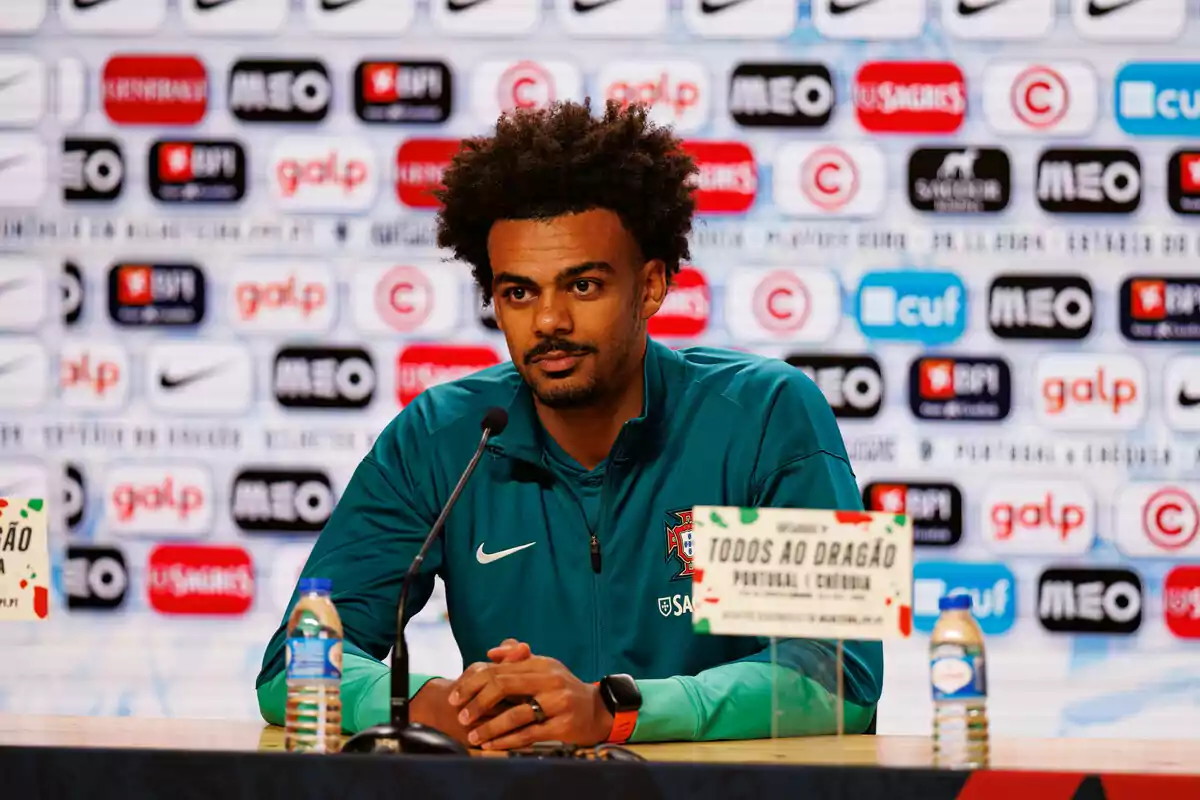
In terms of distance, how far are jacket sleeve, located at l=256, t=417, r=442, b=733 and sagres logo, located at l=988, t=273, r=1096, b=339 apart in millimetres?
1633

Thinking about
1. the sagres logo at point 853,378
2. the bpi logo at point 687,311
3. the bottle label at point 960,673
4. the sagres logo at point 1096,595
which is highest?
the bpi logo at point 687,311

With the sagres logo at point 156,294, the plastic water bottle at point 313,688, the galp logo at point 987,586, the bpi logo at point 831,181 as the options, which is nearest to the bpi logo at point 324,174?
the sagres logo at point 156,294

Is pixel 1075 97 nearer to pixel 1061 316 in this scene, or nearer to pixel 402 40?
pixel 1061 316

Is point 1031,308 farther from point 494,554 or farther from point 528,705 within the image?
point 528,705

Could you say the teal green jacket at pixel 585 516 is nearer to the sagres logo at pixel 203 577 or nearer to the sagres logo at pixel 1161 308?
the sagres logo at pixel 203 577

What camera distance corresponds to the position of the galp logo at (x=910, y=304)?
10.7 ft

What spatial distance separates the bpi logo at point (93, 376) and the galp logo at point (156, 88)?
544 mm

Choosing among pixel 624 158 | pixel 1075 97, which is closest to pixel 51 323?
pixel 624 158

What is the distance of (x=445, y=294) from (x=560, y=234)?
130 cm

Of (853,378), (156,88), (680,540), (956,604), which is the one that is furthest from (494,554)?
(156,88)

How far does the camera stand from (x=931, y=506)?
10.7 feet

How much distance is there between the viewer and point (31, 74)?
11.1 feet

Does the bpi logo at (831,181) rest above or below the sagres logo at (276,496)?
above

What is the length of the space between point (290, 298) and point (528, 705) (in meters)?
1.97
